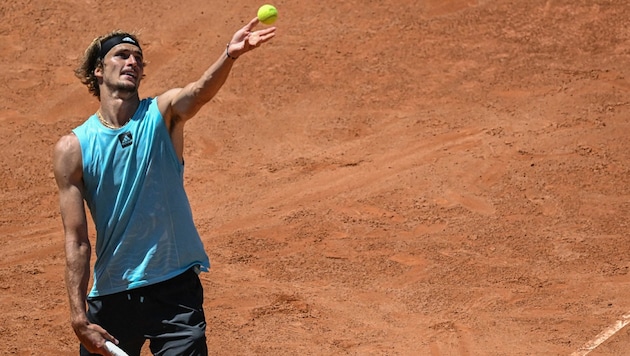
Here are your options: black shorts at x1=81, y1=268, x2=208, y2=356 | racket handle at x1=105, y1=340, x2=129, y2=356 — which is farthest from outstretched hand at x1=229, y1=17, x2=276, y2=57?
racket handle at x1=105, y1=340, x2=129, y2=356

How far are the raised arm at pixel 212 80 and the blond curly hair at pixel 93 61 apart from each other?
20.6 inches

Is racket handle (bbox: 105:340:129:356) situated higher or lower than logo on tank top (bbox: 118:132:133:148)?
lower

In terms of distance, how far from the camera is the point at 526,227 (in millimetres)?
9430

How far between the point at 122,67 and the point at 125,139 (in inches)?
16.3

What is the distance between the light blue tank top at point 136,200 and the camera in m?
5.09

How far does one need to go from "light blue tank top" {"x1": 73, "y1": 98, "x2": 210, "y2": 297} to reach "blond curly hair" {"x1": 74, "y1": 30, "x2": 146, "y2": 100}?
0.35m

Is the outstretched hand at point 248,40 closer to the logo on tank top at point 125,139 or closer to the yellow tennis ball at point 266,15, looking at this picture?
the logo on tank top at point 125,139

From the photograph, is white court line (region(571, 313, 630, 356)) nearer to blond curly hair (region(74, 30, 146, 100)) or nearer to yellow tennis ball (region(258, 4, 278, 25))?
yellow tennis ball (region(258, 4, 278, 25))

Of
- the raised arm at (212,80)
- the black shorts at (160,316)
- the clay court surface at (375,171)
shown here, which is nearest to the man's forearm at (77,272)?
the black shorts at (160,316)

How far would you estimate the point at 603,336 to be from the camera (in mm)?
7715

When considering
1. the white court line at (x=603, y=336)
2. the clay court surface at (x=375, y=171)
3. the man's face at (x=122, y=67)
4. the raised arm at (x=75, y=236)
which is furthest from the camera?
the clay court surface at (x=375, y=171)

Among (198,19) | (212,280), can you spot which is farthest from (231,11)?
(212,280)

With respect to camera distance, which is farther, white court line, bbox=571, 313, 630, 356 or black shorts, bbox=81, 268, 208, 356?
white court line, bbox=571, 313, 630, 356

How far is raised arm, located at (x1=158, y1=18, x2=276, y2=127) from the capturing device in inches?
195
